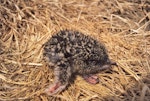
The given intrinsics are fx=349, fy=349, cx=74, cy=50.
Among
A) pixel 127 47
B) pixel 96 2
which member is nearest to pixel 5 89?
pixel 127 47

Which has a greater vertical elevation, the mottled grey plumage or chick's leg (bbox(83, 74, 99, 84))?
the mottled grey plumage

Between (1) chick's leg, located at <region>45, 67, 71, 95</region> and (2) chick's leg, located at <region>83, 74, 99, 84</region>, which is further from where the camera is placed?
(2) chick's leg, located at <region>83, 74, 99, 84</region>

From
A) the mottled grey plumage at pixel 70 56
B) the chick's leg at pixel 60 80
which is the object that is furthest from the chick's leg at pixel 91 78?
the chick's leg at pixel 60 80

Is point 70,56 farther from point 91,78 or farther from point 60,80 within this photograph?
point 91,78

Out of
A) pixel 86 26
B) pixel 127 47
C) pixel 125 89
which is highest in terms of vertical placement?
pixel 86 26

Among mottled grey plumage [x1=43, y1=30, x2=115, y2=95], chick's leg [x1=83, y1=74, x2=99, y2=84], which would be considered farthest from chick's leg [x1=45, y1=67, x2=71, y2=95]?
chick's leg [x1=83, y1=74, x2=99, y2=84]

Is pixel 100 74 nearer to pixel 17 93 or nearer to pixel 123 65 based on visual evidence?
pixel 123 65

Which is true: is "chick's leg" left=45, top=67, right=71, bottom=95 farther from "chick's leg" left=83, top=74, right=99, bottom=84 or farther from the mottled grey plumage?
"chick's leg" left=83, top=74, right=99, bottom=84

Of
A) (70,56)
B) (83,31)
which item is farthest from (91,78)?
(83,31)
